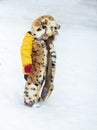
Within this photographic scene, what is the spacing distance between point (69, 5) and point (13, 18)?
194mm

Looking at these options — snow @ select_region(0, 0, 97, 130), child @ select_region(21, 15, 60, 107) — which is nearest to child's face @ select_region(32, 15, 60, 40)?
child @ select_region(21, 15, 60, 107)

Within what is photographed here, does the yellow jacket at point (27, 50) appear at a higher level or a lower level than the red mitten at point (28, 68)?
higher

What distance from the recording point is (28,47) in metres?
1.06

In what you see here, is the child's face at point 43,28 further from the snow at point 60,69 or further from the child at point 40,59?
the snow at point 60,69

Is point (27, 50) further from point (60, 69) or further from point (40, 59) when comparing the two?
point (60, 69)

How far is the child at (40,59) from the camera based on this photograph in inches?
42.4

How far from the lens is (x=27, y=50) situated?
1.06 metres

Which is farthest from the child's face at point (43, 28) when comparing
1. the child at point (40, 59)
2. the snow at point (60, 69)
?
the snow at point (60, 69)

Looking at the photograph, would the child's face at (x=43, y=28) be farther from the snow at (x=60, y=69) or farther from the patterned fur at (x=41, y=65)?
the snow at (x=60, y=69)

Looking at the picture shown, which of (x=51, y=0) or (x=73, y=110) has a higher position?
(x=51, y=0)

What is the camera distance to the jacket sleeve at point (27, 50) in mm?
1052

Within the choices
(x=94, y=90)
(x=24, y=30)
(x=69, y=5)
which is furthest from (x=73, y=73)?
(x=69, y=5)

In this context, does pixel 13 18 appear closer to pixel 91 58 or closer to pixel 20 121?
pixel 91 58

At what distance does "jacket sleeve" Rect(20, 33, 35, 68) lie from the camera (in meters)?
1.05
